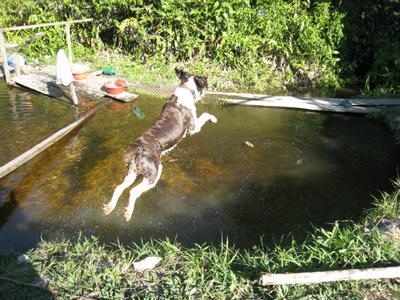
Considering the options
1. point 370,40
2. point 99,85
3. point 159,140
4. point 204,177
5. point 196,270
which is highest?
point 370,40

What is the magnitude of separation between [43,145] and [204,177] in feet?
9.21

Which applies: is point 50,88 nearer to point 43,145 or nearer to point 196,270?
point 43,145

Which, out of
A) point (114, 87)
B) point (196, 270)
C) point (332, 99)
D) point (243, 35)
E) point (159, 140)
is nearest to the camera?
point (196, 270)

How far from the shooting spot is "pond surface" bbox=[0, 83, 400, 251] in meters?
5.13

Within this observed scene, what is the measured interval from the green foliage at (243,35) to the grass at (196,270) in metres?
7.59

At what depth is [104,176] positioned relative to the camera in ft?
20.6

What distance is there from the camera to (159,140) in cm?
528

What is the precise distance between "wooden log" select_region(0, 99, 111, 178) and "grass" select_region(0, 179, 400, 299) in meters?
1.73

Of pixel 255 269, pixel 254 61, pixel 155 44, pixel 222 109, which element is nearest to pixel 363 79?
pixel 254 61

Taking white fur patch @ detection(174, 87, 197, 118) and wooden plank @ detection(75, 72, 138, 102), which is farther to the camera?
wooden plank @ detection(75, 72, 138, 102)

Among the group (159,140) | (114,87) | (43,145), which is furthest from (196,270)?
(114,87)

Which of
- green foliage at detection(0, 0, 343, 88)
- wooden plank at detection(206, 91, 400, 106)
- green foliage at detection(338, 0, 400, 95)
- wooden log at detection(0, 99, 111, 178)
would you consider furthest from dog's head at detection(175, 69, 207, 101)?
green foliage at detection(338, 0, 400, 95)

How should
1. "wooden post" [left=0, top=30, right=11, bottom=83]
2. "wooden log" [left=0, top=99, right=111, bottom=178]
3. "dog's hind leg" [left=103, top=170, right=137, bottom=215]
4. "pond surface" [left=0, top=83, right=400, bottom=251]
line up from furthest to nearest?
"wooden post" [left=0, top=30, right=11, bottom=83], "wooden log" [left=0, top=99, right=111, bottom=178], "pond surface" [left=0, top=83, right=400, bottom=251], "dog's hind leg" [left=103, top=170, right=137, bottom=215]

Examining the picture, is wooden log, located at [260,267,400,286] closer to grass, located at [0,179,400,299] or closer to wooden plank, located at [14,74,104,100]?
grass, located at [0,179,400,299]
